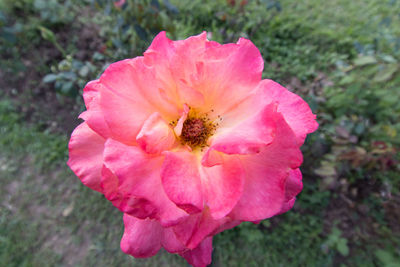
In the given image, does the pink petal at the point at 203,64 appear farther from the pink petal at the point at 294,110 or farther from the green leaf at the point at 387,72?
the green leaf at the point at 387,72

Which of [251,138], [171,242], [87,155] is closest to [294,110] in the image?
[251,138]

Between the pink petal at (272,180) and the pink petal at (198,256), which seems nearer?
the pink petal at (272,180)

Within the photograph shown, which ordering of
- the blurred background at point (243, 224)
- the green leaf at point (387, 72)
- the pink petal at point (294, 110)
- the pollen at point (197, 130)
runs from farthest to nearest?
1. the blurred background at point (243, 224)
2. the green leaf at point (387, 72)
3. the pollen at point (197, 130)
4. the pink petal at point (294, 110)

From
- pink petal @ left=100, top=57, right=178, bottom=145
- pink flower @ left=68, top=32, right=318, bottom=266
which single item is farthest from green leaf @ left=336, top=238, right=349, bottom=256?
pink petal @ left=100, top=57, right=178, bottom=145

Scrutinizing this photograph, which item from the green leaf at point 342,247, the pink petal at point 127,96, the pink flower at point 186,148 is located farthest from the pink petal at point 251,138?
the green leaf at point 342,247

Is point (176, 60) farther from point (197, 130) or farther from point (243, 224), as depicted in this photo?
point (243, 224)

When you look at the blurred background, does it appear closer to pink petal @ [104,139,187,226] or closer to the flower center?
the flower center

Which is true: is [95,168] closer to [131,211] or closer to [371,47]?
[131,211]
